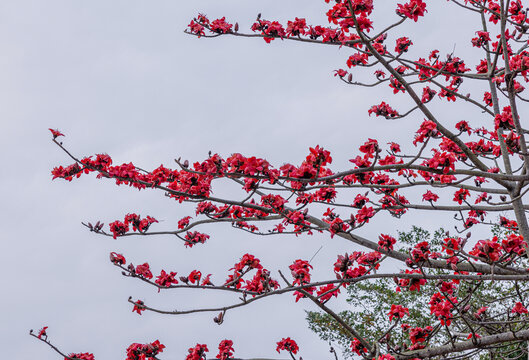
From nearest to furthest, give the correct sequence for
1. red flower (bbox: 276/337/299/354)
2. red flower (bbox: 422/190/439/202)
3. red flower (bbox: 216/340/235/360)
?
red flower (bbox: 216/340/235/360)
red flower (bbox: 276/337/299/354)
red flower (bbox: 422/190/439/202)

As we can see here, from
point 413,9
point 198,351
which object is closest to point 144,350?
point 198,351

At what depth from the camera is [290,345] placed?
4.65 m

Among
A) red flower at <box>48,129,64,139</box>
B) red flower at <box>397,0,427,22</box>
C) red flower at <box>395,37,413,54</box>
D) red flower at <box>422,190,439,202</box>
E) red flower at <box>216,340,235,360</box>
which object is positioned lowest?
red flower at <box>216,340,235,360</box>

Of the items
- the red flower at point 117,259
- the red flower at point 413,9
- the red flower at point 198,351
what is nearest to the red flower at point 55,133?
the red flower at point 117,259

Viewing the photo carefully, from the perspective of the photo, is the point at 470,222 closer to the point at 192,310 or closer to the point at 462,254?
the point at 462,254

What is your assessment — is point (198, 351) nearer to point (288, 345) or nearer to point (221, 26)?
point (288, 345)

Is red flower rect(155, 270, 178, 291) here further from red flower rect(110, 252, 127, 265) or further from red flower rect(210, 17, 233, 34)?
red flower rect(210, 17, 233, 34)

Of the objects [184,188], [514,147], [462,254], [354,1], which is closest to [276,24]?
[354,1]

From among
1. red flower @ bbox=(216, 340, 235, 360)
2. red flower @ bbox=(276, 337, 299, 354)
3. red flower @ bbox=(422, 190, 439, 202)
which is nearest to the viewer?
red flower @ bbox=(216, 340, 235, 360)

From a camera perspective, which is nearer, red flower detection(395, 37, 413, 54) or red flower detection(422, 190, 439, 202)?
red flower detection(395, 37, 413, 54)

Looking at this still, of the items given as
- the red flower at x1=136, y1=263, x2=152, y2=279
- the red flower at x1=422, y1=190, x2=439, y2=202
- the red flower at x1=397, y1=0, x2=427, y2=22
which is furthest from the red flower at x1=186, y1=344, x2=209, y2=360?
the red flower at x1=397, y1=0, x2=427, y2=22

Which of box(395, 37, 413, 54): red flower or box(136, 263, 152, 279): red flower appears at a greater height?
box(395, 37, 413, 54): red flower

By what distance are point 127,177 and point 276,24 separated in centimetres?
194

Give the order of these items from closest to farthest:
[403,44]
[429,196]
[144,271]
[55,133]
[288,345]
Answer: [55,133] < [144,271] < [288,345] < [403,44] < [429,196]
